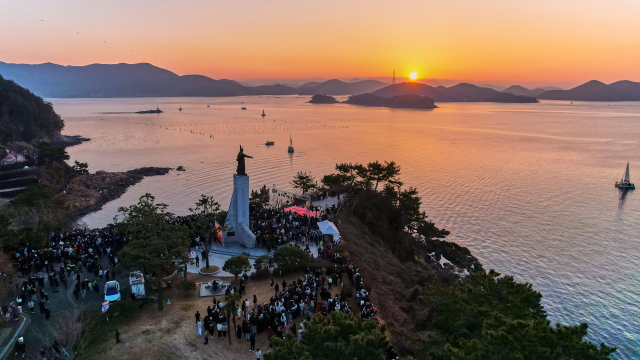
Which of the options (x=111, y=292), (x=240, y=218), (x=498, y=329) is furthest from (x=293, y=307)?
(x=240, y=218)

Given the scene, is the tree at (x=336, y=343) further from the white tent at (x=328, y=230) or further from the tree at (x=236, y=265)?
the white tent at (x=328, y=230)

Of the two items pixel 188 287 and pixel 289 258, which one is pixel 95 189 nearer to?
pixel 188 287

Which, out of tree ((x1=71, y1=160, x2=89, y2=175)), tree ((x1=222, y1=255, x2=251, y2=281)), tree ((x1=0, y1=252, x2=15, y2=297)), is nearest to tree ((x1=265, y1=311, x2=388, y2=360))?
tree ((x1=222, y1=255, x2=251, y2=281))

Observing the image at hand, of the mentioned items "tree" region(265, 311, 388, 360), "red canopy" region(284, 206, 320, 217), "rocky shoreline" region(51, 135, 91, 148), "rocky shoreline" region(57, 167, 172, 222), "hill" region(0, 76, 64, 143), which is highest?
"hill" region(0, 76, 64, 143)

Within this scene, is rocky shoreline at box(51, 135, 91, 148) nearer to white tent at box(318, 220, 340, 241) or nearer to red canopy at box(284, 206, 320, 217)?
red canopy at box(284, 206, 320, 217)

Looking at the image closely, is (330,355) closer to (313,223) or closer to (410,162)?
(313,223)

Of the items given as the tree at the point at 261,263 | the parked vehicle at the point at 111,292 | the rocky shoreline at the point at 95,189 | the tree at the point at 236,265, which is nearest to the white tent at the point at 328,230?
the tree at the point at 261,263

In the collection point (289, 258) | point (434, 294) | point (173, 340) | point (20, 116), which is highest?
point (20, 116)

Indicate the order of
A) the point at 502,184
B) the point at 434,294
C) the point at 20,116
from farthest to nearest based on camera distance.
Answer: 1. the point at 20,116
2. the point at 502,184
3. the point at 434,294
